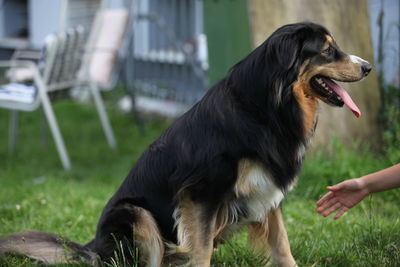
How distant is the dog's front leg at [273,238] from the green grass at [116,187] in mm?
76

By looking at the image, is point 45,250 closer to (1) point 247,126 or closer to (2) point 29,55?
(1) point 247,126

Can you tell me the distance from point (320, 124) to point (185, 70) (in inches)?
139

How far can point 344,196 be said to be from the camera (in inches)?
131

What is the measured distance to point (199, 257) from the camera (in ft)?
10.5

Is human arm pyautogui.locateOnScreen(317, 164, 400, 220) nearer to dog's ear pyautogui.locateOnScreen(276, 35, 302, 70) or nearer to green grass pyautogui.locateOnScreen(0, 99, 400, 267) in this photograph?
green grass pyautogui.locateOnScreen(0, 99, 400, 267)

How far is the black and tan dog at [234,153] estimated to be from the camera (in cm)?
304

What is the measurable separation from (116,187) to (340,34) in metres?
2.38

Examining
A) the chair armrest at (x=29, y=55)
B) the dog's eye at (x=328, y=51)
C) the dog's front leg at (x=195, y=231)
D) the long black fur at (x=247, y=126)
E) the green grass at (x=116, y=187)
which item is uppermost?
the dog's eye at (x=328, y=51)

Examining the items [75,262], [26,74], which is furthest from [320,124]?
[26,74]

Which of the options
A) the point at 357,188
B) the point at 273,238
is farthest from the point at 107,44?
the point at 357,188

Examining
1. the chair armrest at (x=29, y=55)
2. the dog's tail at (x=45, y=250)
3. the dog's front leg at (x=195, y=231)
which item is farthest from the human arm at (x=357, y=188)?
the chair armrest at (x=29, y=55)

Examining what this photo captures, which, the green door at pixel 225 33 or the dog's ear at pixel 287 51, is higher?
the dog's ear at pixel 287 51

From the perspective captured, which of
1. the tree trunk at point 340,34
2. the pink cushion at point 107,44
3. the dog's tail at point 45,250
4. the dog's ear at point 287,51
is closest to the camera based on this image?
the dog's ear at point 287,51

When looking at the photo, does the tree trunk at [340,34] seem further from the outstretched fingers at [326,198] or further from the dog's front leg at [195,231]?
the dog's front leg at [195,231]
